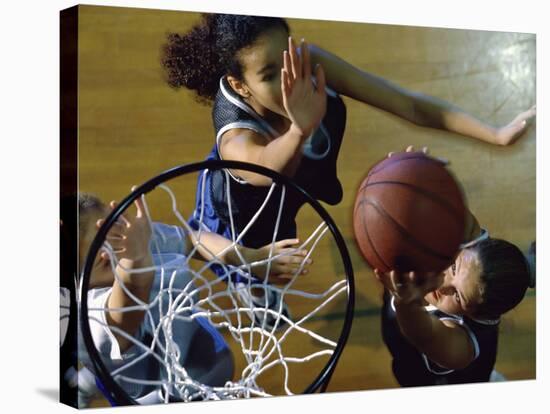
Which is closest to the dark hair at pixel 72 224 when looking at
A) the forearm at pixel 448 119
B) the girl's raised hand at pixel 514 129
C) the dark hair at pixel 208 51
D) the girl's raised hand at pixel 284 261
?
the dark hair at pixel 208 51

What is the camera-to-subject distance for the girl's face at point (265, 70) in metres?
6.19

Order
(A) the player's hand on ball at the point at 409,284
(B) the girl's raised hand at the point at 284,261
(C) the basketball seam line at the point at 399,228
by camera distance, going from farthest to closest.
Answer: (A) the player's hand on ball at the point at 409,284 < (C) the basketball seam line at the point at 399,228 < (B) the girl's raised hand at the point at 284,261

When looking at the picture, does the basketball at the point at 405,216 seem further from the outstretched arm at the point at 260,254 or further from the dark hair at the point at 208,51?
the dark hair at the point at 208,51

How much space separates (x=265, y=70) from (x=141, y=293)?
53.1 inches

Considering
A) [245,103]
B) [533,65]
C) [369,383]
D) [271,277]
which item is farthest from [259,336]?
[533,65]

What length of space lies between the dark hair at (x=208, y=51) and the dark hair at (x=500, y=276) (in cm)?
182

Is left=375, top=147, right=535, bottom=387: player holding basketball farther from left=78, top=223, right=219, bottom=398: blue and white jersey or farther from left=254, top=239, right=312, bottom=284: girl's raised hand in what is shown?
left=78, top=223, right=219, bottom=398: blue and white jersey

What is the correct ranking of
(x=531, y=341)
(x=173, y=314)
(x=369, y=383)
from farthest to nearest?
(x=531, y=341) < (x=369, y=383) < (x=173, y=314)

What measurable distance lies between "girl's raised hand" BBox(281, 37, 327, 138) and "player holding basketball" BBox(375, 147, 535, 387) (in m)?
0.93

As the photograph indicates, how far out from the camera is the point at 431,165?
6664 millimetres

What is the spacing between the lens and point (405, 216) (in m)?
6.46

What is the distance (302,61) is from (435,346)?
5.93 ft

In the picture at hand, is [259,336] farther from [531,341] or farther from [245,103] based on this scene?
[531,341]

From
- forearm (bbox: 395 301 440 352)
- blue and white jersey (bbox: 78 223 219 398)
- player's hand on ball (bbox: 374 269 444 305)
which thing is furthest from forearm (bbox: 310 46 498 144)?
blue and white jersey (bbox: 78 223 219 398)
